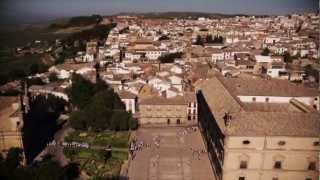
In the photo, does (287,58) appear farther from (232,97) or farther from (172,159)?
(172,159)

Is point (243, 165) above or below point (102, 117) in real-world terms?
above

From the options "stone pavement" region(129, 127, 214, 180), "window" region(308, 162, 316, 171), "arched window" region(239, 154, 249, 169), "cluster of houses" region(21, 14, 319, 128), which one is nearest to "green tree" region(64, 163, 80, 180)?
"stone pavement" region(129, 127, 214, 180)

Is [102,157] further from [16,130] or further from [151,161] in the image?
[16,130]

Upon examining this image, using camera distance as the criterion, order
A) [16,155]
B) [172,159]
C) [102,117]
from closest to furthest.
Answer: [16,155]
[172,159]
[102,117]

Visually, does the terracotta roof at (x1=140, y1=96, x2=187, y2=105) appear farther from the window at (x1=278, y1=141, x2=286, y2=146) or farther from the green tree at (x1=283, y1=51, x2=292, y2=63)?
the green tree at (x1=283, y1=51, x2=292, y2=63)

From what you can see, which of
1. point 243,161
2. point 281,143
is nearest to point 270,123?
point 281,143

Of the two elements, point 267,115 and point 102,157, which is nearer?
point 267,115

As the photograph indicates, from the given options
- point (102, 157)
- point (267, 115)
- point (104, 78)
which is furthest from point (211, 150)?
point (104, 78)

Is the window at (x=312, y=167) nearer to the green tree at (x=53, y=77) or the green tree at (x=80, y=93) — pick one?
the green tree at (x=80, y=93)
